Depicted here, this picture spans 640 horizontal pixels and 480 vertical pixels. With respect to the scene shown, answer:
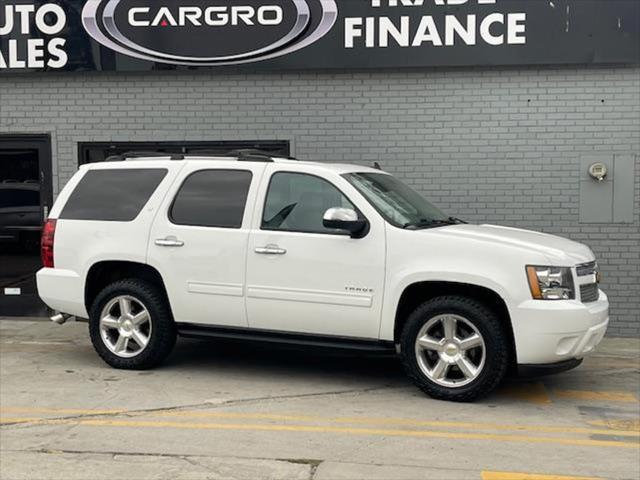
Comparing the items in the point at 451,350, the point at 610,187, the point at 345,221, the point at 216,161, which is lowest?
the point at 451,350

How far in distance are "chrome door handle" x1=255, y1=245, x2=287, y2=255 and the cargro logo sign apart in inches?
155

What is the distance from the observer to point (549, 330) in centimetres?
636

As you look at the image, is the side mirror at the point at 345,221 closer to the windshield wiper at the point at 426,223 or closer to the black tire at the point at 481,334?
Result: the windshield wiper at the point at 426,223

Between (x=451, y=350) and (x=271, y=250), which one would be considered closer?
(x=451, y=350)

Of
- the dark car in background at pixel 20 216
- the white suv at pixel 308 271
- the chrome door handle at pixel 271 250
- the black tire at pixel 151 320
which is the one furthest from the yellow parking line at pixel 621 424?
the dark car in background at pixel 20 216

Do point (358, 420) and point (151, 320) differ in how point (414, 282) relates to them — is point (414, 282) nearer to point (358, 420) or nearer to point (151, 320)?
point (358, 420)

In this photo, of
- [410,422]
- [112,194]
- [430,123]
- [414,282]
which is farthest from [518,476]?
[430,123]

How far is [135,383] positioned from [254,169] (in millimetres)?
2190

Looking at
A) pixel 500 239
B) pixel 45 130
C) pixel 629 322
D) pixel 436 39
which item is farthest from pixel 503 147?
pixel 45 130

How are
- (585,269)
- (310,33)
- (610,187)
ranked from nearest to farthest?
(585,269) → (610,187) → (310,33)

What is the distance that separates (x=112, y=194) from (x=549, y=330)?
13.8ft

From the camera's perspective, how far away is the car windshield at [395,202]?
7.03m

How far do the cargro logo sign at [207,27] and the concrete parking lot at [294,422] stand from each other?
3974 mm

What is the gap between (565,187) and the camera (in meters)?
9.96
